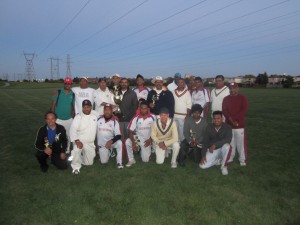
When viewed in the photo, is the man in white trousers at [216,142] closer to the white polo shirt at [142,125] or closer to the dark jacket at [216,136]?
the dark jacket at [216,136]

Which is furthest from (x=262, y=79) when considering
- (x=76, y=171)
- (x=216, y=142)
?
(x=76, y=171)

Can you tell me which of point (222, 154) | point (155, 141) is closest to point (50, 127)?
point (155, 141)

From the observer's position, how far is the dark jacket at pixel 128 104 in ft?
26.1

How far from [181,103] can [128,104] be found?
4.77 ft

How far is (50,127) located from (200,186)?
360 cm

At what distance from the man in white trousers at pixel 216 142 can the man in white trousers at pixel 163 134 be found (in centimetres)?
69

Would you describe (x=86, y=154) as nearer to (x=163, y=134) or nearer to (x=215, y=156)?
(x=163, y=134)

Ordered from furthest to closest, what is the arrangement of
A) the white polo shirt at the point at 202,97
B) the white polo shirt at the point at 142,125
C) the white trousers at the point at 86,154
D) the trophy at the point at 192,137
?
the white polo shirt at the point at 202,97 < the white polo shirt at the point at 142,125 < the trophy at the point at 192,137 < the white trousers at the point at 86,154

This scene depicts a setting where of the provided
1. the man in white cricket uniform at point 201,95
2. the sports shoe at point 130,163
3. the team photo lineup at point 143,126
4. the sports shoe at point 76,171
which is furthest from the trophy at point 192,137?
the sports shoe at point 76,171

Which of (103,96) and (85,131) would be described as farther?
(103,96)

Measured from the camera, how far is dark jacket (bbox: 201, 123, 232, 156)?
6930 mm

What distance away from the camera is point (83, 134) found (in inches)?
285

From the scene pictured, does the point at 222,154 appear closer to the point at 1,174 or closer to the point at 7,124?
the point at 1,174

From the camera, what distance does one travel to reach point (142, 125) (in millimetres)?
7750
